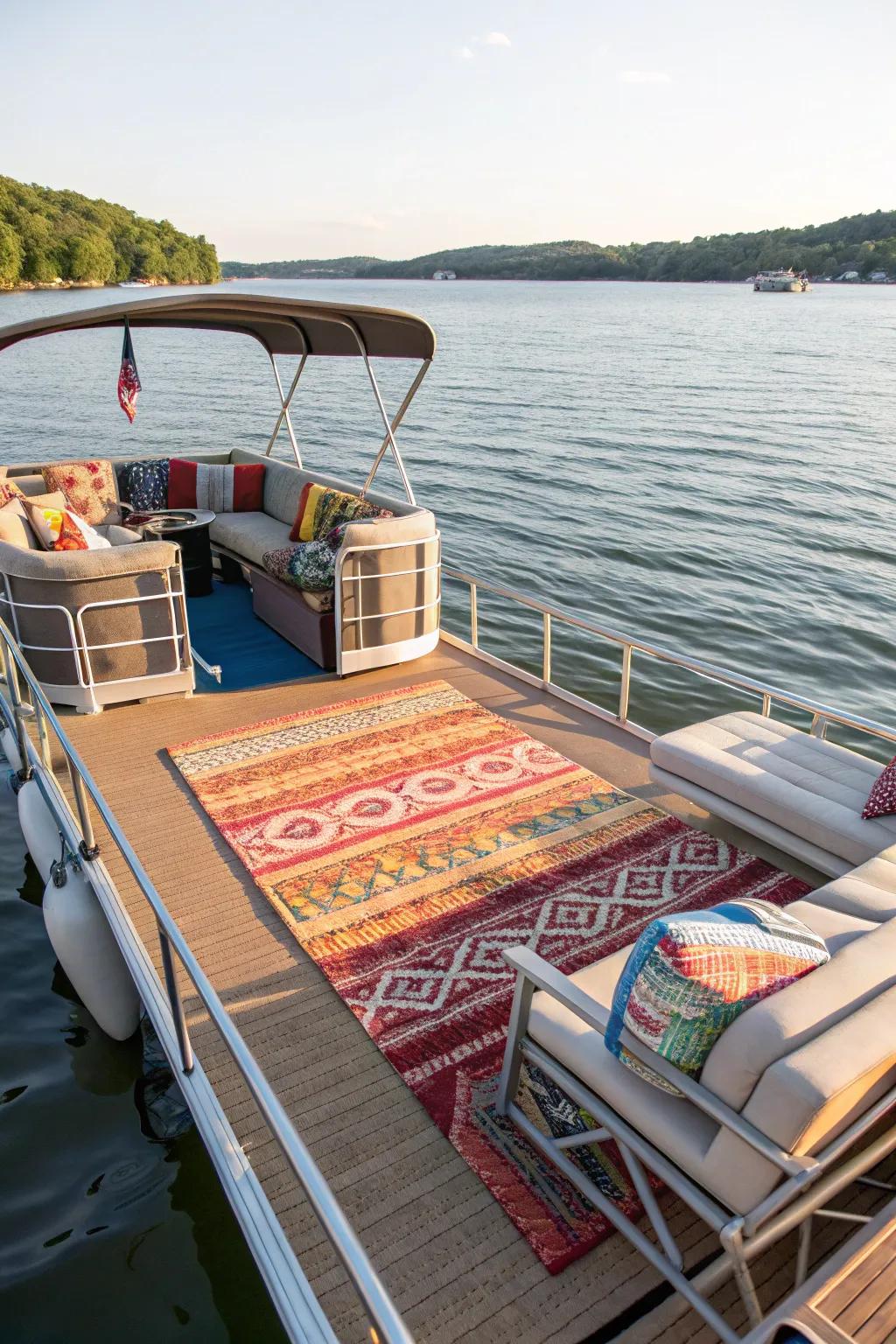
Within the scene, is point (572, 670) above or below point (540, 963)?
below

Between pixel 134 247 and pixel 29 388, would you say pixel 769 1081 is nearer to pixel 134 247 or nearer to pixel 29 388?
pixel 29 388

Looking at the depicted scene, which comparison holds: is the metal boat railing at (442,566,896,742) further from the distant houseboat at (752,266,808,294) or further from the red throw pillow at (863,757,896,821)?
the distant houseboat at (752,266,808,294)

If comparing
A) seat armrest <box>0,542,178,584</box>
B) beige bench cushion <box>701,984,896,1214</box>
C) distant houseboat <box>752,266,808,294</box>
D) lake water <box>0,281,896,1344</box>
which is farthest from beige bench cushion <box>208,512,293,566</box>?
distant houseboat <box>752,266,808,294</box>

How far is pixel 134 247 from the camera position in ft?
261

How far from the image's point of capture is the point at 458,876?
449 centimetres

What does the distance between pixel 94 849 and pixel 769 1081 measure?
323 centimetres

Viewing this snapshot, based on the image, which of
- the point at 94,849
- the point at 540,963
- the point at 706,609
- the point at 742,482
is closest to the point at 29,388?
the point at 742,482

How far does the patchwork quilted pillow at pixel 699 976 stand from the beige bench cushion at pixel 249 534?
20.9 feet

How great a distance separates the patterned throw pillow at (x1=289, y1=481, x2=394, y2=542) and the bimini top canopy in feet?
4.43

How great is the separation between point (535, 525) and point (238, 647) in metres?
9.46

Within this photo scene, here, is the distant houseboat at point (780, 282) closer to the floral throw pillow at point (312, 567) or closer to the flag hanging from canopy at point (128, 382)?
the flag hanging from canopy at point (128, 382)

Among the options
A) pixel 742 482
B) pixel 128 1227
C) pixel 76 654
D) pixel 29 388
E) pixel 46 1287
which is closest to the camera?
pixel 46 1287

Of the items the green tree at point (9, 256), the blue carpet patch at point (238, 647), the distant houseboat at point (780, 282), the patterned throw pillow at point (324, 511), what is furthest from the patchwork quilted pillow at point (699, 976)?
the distant houseboat at point (780, 282)

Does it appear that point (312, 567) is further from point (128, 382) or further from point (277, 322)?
point (277, 322)
